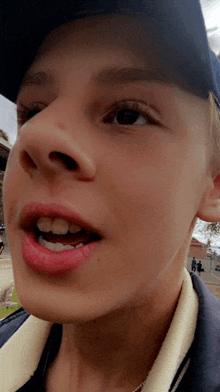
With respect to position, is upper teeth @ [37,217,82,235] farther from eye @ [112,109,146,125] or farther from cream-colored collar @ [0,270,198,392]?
cream-colored collar @ [0,270,198,392]

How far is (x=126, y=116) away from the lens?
78cm

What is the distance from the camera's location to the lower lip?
0.67 meters

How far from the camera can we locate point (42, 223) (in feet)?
2.43

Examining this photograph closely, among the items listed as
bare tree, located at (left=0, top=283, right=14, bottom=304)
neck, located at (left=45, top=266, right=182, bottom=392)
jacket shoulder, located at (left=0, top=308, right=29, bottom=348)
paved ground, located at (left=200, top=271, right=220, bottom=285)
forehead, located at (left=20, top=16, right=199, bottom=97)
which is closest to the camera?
forehead, located at (left=20, top=16, right=199, bottom=97)

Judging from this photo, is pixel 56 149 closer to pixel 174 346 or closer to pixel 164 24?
pixel 164 24

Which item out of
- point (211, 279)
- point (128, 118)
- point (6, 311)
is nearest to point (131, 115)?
point (128, 118)

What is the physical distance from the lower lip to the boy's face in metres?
0.02

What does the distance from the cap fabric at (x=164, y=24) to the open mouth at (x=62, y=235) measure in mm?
527

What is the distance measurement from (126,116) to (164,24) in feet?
0.97

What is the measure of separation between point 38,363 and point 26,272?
737 mm

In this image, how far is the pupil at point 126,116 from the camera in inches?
30.7

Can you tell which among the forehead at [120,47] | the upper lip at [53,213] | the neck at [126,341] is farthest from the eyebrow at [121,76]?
the neck at [126,341]

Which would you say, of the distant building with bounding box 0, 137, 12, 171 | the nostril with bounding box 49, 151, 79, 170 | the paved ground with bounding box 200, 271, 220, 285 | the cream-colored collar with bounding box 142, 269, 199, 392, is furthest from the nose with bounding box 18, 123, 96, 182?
the paved ground with bounding box 200, 271, 220, 285

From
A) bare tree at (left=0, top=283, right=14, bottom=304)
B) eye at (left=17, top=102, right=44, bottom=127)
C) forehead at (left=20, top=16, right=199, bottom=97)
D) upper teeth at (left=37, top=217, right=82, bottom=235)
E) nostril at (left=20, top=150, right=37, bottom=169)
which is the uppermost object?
forehead at (left=20, top=16, right=199, bottom=97)
